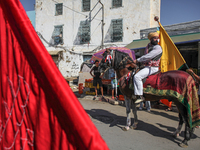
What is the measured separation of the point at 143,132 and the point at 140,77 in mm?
1619

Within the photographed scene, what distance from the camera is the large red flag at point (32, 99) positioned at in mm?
741

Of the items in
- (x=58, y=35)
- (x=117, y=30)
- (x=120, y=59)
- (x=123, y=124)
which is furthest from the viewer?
(x=58, y=35)

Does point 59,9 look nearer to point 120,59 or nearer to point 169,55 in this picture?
point 120,59

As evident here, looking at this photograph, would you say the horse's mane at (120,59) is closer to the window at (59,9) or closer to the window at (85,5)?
the window at (85,5)

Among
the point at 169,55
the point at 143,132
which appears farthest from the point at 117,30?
the point at 143,132

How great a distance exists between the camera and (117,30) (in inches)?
612

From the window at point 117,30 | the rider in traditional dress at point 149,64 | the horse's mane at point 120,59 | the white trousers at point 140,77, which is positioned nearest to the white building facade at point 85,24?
the window at point 117,30

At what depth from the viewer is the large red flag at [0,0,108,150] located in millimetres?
741

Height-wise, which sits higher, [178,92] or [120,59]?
[120,59]

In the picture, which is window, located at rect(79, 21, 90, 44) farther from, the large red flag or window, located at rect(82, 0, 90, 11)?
the large red flag

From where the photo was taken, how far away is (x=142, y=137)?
155 inches

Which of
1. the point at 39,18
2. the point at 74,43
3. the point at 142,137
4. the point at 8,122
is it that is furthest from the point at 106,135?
the point at 39,18

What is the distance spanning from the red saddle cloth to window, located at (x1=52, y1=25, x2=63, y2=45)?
1586cm

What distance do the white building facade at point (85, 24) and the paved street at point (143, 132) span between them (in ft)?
35.6
